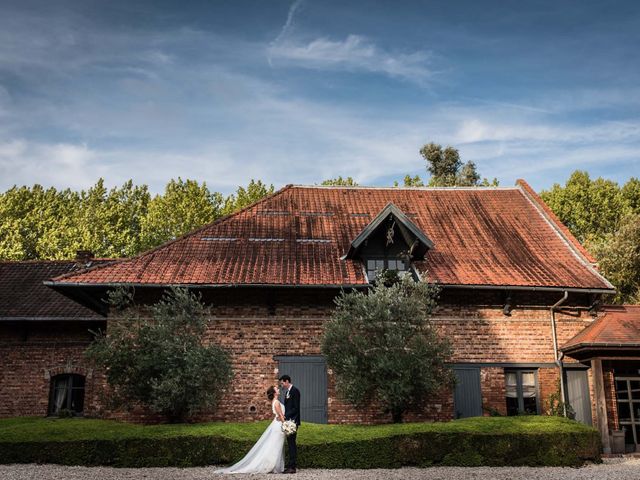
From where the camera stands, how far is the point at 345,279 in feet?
49.3

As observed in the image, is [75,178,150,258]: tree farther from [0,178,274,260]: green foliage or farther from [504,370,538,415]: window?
[504,370,538,415]: window

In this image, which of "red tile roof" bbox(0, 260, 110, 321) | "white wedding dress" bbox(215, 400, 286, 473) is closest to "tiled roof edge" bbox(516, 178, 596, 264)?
"white wedding dress" bbox(215, 400, 286, 473)

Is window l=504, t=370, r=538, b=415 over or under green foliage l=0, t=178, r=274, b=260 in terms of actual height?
under

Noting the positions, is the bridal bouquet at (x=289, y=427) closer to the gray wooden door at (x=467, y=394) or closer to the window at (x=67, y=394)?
the gray wooden door at (x=467, y=394)

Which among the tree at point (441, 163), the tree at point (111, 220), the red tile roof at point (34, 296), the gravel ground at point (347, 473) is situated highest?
the tree at point (441, 163)

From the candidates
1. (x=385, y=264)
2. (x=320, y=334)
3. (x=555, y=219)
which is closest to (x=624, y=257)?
(x=555, y=219)

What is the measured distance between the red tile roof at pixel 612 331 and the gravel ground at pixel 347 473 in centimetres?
359

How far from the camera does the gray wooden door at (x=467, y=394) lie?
49.0 feet

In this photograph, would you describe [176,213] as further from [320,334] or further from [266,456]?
[266,456]

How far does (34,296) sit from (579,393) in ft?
54.2

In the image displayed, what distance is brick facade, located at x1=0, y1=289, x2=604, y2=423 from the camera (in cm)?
1462

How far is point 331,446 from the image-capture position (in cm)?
1082

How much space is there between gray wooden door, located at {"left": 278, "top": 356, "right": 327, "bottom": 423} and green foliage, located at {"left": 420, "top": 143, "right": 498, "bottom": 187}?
2468 centimetres

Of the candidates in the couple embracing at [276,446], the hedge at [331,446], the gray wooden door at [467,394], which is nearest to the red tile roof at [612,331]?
the gray wooden door at [467,394]
